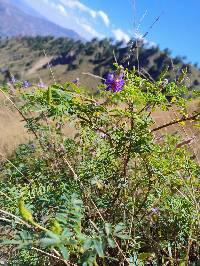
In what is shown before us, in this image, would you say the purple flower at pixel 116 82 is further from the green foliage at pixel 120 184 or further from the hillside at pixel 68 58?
the hillside at pixel 68 58

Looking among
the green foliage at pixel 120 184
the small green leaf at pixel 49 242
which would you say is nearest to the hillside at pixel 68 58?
the green foliage at pixel 120 184

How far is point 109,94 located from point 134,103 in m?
0.22

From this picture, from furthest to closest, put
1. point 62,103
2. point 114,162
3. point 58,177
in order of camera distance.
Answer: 1. point 58,177
2. point 114,162
3. point 62,103

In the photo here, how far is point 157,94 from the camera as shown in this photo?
7.96 feet

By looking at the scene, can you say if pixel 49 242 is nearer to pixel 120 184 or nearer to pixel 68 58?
pixel 120 184

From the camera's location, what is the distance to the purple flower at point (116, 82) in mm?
2467

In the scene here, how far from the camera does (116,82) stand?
2469 millimetres

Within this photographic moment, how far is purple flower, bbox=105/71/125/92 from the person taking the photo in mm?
2467

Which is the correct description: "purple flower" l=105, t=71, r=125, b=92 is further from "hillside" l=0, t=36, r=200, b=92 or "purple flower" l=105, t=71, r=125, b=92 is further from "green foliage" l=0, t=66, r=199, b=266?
"hillside" l=0, t=36, r=200, b=92

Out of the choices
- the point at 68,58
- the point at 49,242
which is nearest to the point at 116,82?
the point at 49,242

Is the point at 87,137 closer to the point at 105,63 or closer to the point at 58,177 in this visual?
the point at 58,177

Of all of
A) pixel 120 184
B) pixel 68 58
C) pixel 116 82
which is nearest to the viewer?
pixel 116 82

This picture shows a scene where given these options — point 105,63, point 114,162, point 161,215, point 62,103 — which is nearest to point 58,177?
point 114,162

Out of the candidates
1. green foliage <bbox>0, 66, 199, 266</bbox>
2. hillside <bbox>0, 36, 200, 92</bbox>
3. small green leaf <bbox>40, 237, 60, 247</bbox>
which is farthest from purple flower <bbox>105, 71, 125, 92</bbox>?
hillside <bbox>0, 36, 200, 92</bbox>
